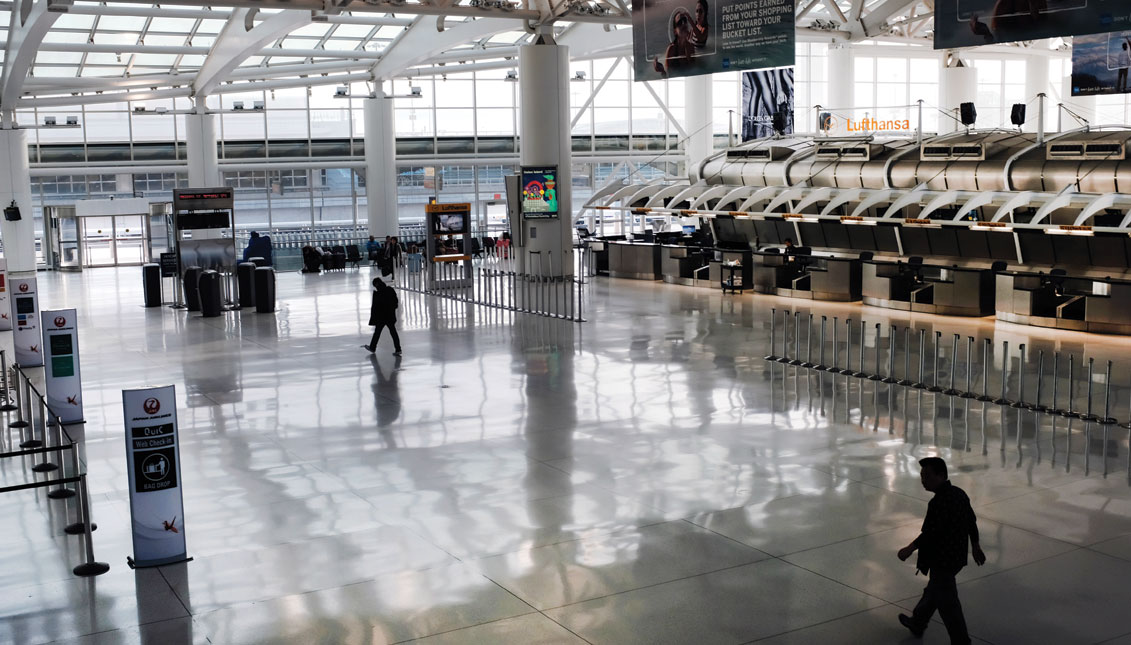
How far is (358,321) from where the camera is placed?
21891 mm

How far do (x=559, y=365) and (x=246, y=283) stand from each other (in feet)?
35.8

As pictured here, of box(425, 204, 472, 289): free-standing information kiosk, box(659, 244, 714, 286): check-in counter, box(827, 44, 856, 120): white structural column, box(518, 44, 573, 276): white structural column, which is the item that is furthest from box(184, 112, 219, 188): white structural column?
box(827, 44, 856, 120): white structural column

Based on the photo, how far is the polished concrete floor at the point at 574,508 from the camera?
23.1 feet

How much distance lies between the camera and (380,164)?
1564 inches

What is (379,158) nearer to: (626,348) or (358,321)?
(358,321)

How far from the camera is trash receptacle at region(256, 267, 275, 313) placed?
2353 centimetres

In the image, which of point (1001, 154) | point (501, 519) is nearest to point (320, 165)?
point (1001, 154)

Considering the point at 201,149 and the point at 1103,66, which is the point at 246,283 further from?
the point at 1103,66

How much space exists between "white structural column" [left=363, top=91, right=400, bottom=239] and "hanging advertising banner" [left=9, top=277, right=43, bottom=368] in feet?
72.6

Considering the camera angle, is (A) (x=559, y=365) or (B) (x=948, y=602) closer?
(B) (x=948, y=602)

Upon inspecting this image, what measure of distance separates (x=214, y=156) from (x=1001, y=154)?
2636cm

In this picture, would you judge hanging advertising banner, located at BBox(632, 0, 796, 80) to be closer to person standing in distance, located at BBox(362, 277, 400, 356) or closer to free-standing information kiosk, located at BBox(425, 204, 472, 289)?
person standing in distance, located at BBox(362, 277, 400, 356)

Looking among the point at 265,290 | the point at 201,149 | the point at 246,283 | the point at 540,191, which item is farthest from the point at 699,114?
the point at 265,290

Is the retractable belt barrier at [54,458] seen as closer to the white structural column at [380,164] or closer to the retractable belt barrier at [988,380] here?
the retractable belt barrier at [988,380]
